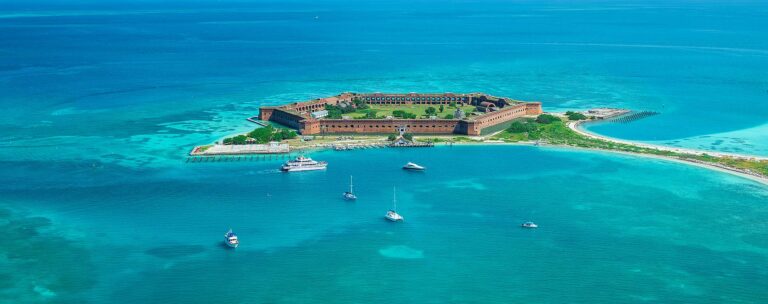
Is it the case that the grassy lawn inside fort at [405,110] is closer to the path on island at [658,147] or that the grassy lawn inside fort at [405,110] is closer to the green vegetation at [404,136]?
the green vegetation at [404,136]

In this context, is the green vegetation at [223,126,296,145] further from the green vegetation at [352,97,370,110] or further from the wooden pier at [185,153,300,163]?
the green vegetation at [352,97,370,110]

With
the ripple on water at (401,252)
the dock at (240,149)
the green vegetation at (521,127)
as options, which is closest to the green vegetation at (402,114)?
the green vegetation at (521,127)

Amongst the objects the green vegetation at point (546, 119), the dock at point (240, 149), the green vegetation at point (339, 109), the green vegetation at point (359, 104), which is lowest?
the dock at point (240, 149)

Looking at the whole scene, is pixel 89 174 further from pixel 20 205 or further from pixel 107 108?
pixel 107 108

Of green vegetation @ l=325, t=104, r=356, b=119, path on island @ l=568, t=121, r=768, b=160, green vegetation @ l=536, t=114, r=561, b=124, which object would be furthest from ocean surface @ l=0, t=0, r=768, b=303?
green vegetation @ l=325, t=104, r=356, b=119

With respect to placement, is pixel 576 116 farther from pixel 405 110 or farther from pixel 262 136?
pixel 262 136
